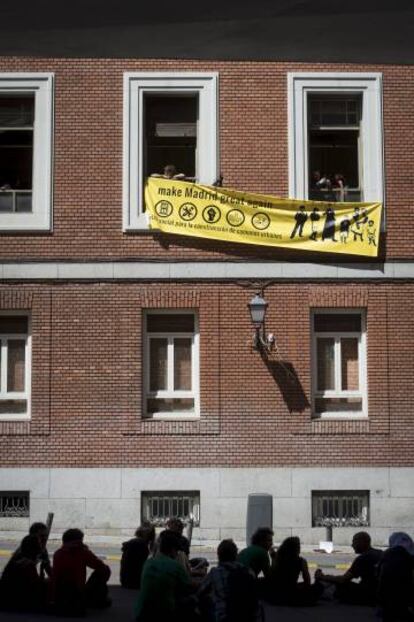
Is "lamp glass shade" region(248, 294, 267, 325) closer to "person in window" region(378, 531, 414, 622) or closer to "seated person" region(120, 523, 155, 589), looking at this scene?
"seated person" region(120, 523, 155, 589)

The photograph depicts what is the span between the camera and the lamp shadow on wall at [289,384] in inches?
906

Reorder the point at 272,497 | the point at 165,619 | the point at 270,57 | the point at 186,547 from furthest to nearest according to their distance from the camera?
the point at 272,497 < the point at 186,547 < the point at 270,57 < the point at 165,619

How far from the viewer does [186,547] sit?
51.9ft

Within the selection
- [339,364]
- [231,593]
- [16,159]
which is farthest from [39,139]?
[231,593]

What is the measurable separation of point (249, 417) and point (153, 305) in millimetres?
2788

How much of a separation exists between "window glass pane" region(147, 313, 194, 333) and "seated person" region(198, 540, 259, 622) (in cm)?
1112

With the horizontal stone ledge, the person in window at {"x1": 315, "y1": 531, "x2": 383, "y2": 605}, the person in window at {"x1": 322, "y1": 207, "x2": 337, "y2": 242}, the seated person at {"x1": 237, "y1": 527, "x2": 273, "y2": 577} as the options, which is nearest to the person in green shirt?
the seated person at {"x1": 237, "y1": 527, "x2": 273, "y2": 577}

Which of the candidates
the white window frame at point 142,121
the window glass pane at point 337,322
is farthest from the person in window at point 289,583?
the white window frame at point 142,121

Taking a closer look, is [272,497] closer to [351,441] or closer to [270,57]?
[351,441]

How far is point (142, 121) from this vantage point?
23.5 metres

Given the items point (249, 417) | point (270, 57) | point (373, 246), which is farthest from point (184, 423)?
point (270, 57)

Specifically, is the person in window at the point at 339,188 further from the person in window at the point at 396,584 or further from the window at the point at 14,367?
the person in window at the point at 396,584

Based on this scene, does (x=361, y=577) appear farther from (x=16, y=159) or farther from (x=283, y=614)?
(x=16, y=159)

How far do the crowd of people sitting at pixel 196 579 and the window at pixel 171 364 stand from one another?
6640 millimetres
